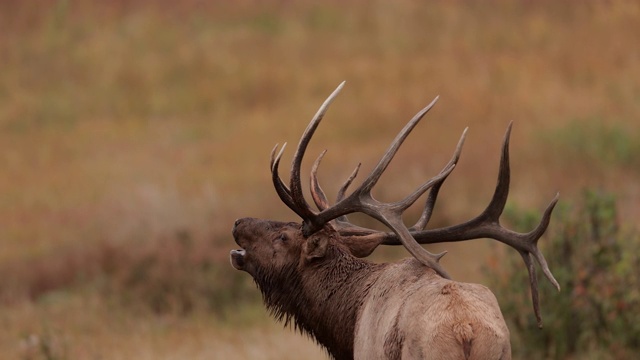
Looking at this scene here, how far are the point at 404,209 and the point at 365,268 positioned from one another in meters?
0.38

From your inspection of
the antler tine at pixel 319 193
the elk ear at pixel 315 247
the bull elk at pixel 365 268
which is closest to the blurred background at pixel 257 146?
the antler tine at pixel 319 193

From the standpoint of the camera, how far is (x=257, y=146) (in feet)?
70.6

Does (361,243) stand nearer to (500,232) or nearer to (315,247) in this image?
(315,247)

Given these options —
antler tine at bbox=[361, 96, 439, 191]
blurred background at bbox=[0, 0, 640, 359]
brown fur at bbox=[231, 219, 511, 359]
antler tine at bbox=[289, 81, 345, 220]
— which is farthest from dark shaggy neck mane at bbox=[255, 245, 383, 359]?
blurred background at bbox=[0, 0, 640, 359]

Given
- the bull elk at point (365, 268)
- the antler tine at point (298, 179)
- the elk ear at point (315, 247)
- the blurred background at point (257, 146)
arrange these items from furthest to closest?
the blurred background at point (257, 146)
the elk ear at point (315, 247)
the antler tine at point (298, 179)
the bull elk at point (365, 268)

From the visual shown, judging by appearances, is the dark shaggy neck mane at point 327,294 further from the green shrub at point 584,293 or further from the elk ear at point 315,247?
the green shrub at point 584,293

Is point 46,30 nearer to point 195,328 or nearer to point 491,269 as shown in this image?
point 195,328

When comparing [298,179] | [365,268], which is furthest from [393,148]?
[365,268]

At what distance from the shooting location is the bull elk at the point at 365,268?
5773 millimetres

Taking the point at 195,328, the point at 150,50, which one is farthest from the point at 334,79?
the point at 195,328

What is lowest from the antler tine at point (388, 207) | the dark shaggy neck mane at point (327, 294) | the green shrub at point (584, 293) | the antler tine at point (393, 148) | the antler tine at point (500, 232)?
the green shrub at point (584, 293)

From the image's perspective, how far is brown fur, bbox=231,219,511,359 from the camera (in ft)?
18.2

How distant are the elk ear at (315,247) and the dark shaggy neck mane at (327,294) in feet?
0.17

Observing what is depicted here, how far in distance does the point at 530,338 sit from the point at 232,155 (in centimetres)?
1169
